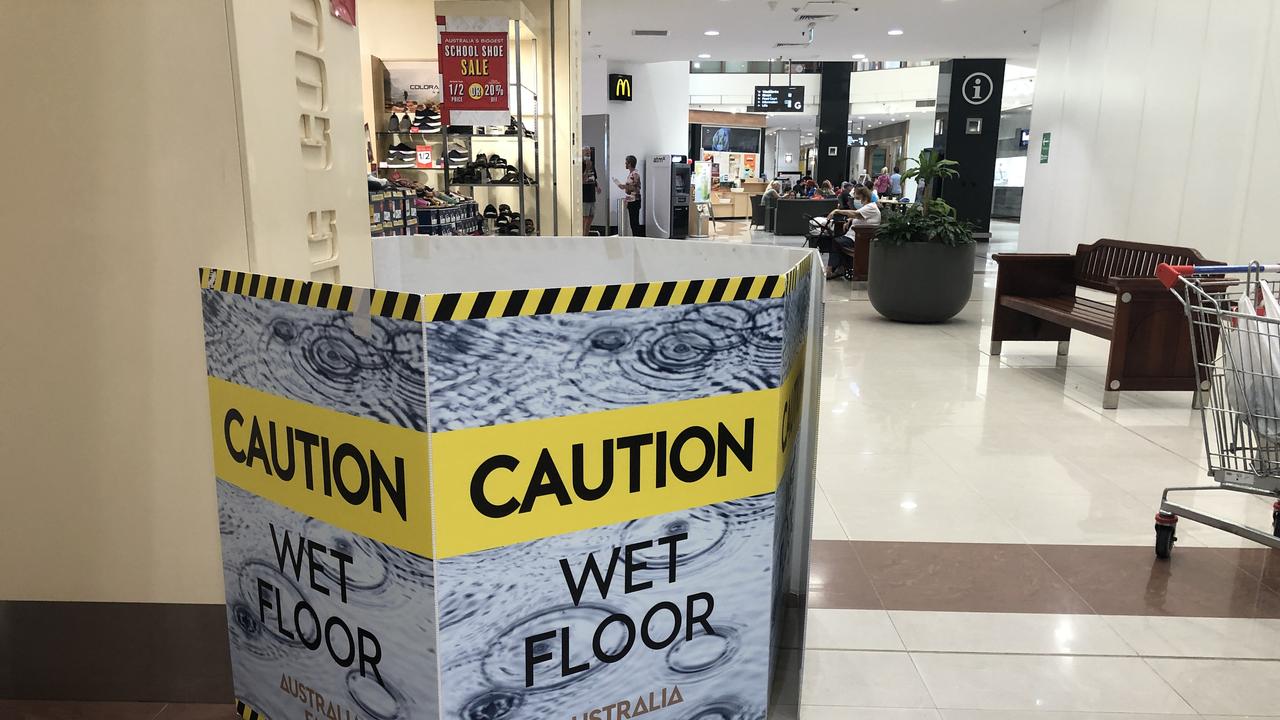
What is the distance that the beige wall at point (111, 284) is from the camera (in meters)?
2.08

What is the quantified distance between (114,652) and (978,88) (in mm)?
21338

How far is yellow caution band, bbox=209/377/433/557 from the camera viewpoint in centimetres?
154

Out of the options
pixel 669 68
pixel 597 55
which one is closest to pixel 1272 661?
pixel 597 55

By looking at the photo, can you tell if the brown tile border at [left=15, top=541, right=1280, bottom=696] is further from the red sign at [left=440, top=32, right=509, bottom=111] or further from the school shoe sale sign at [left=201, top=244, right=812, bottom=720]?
the red sign at [left=440, top=32, right=509, bottom=111]

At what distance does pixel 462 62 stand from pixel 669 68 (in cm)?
1285

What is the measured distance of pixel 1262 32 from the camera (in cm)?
705

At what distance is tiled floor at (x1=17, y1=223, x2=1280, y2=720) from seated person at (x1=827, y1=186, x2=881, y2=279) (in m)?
5.78

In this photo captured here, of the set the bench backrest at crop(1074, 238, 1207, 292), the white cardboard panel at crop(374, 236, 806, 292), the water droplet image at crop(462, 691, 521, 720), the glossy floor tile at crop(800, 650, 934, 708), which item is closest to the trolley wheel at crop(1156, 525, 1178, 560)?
the glossy floor tile at crop(800, 650, 934, 708)

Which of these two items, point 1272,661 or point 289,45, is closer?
point 289,45

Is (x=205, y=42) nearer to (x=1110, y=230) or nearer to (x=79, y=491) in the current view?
(x=79, y=491)

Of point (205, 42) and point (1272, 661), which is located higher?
point (205, 42)

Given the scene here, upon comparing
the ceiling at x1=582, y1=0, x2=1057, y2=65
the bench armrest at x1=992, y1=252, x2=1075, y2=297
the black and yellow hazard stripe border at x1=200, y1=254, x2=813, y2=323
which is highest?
the ceiling at x1=582, y1=0, x2=1057, y2=65

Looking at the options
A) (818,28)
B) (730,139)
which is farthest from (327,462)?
(730,139)

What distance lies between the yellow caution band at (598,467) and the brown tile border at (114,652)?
1159mm
